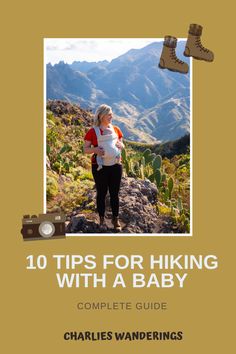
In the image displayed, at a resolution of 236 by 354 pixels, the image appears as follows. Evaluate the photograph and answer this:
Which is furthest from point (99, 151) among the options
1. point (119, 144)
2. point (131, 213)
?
point (131, 213)

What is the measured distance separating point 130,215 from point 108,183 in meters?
0.55

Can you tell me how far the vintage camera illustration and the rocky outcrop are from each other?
0.36 m

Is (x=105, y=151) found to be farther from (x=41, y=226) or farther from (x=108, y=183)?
(x=41, y=226)

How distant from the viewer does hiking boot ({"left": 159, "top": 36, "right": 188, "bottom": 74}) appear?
8820 millimetres

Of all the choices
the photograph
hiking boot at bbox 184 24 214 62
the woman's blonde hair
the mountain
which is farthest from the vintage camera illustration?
hiking boot at bbox 184 24 214 62

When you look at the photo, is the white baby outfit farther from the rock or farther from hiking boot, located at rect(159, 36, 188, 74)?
hiking boot, located at rect(159, 36, 188, 74)

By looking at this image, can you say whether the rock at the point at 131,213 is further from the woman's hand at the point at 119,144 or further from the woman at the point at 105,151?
the woman's hand at the point at 119,144

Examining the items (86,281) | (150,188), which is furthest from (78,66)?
(86,281)

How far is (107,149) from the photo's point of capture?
8414 millimetres

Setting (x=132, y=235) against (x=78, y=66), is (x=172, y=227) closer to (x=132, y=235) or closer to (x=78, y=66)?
(x=132, y=235)

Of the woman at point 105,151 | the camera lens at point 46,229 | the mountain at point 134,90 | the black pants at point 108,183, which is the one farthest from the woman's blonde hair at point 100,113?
the camera lens at point 46,229

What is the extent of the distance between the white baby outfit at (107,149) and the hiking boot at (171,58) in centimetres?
118

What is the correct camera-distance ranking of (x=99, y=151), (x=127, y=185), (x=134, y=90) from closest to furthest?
(x=99, y=151), (x=127, y=185), (x=134, y=90)

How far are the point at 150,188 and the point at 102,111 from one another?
4.08 feet
